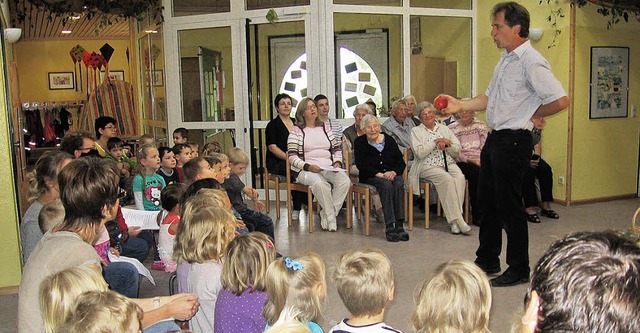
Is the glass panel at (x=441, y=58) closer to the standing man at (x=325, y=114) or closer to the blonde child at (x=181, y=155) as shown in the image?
the standing man at (x=325, y=114)

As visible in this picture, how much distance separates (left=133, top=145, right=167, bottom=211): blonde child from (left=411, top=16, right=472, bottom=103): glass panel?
3.84 m

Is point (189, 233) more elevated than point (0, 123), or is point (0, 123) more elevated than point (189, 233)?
point (0, 123)

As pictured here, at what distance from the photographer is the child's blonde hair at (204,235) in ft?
9.12

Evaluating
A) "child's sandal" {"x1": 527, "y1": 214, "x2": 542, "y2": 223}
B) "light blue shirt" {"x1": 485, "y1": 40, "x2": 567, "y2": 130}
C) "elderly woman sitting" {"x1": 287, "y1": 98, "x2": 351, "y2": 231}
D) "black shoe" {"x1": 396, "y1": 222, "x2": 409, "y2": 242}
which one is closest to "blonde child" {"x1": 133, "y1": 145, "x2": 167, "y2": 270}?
"elderly woman sitting" {"x1": 287, "y1": 98, "x2": 351, "y2": 231}

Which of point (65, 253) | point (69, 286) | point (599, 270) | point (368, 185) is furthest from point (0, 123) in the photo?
point (599, 270)

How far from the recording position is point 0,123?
4.11m

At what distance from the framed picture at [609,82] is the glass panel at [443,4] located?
1748mm

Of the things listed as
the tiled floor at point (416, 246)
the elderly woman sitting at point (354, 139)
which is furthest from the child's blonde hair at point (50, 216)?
the elderly woman sitting at point (354, 139)

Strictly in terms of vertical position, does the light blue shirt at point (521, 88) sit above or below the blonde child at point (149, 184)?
above

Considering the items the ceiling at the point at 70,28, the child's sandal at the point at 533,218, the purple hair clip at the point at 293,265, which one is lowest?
the child's sandal at the point at 533,218

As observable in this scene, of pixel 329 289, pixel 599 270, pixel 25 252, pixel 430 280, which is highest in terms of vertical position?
pixel 599 270

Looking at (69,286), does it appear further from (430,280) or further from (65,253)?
(430,280)

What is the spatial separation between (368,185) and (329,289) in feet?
5.85

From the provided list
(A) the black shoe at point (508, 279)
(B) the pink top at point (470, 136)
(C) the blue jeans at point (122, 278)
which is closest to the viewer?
(C) the blue jeans at point (122, 278)
